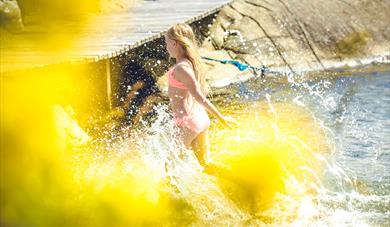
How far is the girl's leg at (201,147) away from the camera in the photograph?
5.46 meters

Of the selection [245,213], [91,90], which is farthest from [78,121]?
[245,213]

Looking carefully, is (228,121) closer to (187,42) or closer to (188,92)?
(188,92)

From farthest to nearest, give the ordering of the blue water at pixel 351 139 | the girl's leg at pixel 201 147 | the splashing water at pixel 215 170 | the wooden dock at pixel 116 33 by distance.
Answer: the wooden dock at pixel 116 33 → the blue water at pixel 351 139 → the girl's leg at pixel 201 147 → the splashing water at pixel 215 170

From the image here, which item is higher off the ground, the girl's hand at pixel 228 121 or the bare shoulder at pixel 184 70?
the bare shoulder at pixel 184 70

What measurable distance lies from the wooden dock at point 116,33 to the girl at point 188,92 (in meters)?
3.21

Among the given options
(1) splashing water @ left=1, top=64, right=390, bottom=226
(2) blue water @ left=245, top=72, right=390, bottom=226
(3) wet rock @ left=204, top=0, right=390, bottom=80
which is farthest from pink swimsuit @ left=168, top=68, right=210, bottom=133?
(3) wet rock @ left=204, top=0, right=390, bottom=80

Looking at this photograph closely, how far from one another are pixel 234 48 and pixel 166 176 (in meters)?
6.68

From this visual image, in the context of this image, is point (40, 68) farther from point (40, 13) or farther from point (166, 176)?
point (40, 13)

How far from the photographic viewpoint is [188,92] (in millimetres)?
5180

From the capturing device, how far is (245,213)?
17.9 feet

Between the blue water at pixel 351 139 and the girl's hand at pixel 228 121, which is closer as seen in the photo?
the girl's hand at pixel 228 121

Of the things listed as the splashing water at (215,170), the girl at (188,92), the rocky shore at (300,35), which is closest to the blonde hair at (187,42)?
the girl at (188,92)

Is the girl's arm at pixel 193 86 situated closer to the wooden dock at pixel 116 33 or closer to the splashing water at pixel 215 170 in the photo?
the splashing water at pixel 215 170

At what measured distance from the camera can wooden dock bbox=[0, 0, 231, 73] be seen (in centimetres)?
813
